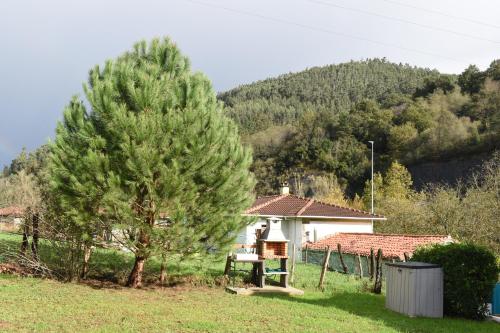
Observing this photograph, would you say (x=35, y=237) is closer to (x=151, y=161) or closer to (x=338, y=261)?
(x=151, y=161)

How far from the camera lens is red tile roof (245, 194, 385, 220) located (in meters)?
30.1

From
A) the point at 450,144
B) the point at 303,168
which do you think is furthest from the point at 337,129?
the point at 450,144

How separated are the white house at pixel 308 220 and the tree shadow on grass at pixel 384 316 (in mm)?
15092

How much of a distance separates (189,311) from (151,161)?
4.05 meters

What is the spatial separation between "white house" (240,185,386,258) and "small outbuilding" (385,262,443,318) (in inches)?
662

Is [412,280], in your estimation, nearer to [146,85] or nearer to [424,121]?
[146,85]

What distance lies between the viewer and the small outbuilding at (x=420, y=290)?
1165 centimetres

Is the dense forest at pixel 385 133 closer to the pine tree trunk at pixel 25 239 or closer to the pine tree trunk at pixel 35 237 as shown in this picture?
the pine tree trunk at pixel 25 239

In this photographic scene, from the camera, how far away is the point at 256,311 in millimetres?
10805

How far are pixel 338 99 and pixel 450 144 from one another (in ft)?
145

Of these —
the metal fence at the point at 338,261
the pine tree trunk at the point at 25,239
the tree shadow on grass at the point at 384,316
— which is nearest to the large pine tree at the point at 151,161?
the pine tree trunk at the point at 25,239

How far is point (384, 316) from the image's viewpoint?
11.2 metres

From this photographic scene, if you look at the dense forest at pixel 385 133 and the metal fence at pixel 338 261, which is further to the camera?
the dense forest at pixel 385 133

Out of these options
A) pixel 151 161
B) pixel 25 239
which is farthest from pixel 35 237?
pixel 151 161
